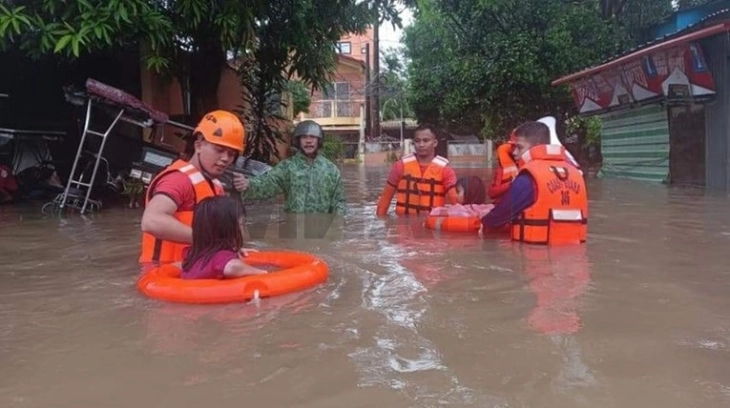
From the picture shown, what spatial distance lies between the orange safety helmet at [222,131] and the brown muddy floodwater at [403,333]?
3.17 ft

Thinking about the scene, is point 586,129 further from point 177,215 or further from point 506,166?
point 177,215

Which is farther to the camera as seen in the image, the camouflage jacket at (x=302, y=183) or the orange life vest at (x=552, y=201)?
the camouflage jacket at (x=302, y=183)

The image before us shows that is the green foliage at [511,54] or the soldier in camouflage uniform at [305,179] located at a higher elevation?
the green foliage at [511,54]

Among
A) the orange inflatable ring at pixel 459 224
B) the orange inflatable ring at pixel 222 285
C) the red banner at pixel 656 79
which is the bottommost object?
the orange inflatable ring at pixel 222 285

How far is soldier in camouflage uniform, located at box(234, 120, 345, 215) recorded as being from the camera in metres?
6.59

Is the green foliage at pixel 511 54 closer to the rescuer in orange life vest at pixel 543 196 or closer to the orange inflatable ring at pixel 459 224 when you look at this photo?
the orange inflatable ring at pixel 459 224

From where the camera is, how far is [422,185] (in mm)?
7316

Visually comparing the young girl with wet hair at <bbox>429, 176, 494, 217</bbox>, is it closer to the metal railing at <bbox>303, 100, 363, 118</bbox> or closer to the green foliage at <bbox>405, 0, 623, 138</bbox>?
the green foliage at <bbox>405, 0, 623, 138</bbox>

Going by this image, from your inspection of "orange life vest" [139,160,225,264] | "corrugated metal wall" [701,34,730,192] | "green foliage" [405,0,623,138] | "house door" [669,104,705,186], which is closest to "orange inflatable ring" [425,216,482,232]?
"orange life vest" [139,160,225,264]

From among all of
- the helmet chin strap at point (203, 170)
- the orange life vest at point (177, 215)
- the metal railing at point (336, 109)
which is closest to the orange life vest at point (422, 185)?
the orange life vest at point (177, 215)

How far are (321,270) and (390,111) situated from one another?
139ft

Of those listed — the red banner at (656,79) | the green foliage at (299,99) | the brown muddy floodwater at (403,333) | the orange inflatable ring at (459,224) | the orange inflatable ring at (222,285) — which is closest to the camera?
the brown muddy floodwater at (403,333)

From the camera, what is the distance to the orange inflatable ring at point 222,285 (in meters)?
3.84

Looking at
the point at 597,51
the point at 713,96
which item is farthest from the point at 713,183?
the point at 597,51
